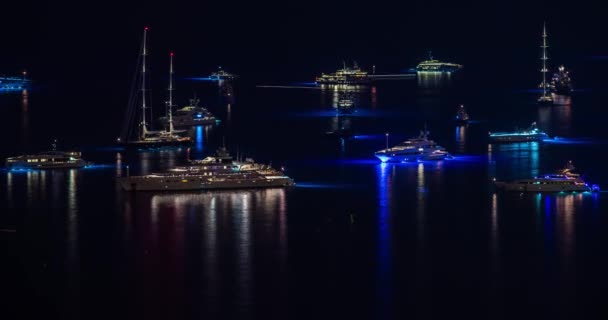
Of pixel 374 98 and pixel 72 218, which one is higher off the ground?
pixel 374 98

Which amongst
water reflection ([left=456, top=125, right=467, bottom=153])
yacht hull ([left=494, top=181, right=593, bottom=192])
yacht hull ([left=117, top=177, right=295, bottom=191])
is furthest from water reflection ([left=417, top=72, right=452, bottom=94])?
yacht hull ([left=117, top=177, right=295, bottom=191])

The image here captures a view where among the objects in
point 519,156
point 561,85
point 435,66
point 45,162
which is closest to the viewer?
point 45,162

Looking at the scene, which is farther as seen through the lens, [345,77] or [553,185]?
[345,77]

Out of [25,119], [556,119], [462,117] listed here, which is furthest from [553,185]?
[25,119]

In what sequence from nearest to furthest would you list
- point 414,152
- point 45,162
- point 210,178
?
point 210,178 → point 45,162 → point 414,152

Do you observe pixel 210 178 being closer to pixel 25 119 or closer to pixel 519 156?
pixel 519 156

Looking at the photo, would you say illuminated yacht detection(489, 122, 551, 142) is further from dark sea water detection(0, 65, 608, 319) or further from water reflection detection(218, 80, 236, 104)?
water reflection detection(218, 80, 236, 104)
